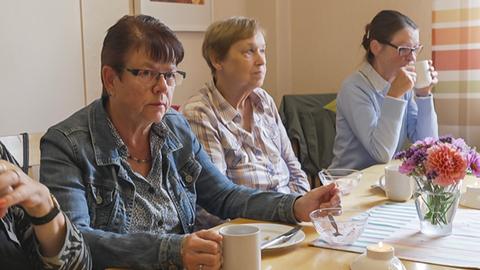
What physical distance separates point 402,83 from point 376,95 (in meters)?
0.23

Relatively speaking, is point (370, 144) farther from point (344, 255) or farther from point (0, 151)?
point (0, 151)

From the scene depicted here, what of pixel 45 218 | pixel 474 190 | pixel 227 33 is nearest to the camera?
pixel 45 218

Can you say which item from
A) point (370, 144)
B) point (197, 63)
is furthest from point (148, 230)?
point (197, 63)

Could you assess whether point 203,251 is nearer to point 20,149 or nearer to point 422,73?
point 20,149

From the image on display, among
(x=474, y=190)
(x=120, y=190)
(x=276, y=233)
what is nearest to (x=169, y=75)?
(x=120, y=190)

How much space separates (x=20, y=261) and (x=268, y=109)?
1.29 meters

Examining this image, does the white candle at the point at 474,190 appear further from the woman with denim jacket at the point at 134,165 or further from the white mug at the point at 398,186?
the woman with denim jacket at the point at 134,165

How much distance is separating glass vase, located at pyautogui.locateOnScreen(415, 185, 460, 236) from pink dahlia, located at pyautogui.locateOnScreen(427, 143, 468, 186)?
0.14 feet

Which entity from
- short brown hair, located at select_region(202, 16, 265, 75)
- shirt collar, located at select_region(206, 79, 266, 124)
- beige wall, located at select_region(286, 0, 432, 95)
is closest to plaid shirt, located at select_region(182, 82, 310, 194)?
shirt collar, located at select_region(206, 79, 266, 124)

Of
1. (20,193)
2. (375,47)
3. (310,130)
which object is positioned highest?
(375,47)

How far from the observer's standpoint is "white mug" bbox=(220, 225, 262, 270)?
108 cm

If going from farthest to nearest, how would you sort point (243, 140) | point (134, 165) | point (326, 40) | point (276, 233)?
point (326, 40) < point (243, 140) < point (134, 165) < point (276, 233)

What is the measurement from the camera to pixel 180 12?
10.5 feet

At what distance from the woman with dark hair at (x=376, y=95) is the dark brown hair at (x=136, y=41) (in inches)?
44.2
